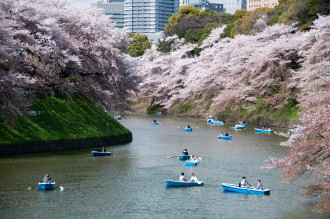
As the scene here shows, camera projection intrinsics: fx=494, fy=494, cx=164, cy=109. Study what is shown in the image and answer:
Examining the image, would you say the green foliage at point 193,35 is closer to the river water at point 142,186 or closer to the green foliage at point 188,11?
the green foliage at point 188,11

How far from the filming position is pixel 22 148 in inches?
1532

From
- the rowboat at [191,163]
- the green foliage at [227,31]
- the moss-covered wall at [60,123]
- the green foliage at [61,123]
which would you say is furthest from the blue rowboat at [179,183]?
the green foliage at [227,31]

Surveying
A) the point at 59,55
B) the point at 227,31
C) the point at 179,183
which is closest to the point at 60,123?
the point at 59,55

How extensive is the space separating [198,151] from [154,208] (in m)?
20.6

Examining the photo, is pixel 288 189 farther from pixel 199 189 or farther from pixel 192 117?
pixel 192 117

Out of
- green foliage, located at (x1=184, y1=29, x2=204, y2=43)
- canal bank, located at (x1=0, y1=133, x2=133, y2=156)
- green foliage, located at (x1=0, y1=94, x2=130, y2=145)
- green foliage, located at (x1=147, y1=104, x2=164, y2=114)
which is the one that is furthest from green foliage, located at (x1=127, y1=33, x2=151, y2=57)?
canal bank, located at (x1=0, y1=133, x2=133, y2=156)

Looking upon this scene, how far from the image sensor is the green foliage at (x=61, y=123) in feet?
130

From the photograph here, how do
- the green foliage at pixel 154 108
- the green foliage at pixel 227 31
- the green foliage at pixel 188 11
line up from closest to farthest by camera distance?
the green foliage at pixel 227 31
the green foliage at pixel 154 108
the green foliage at pixel 188 11

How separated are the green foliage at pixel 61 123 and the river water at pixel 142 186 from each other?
6.07ft

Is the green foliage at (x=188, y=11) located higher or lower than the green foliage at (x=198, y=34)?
higher

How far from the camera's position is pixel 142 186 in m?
30.7

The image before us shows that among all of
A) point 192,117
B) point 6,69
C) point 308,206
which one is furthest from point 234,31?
point 308,206

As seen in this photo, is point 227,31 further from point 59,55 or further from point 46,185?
point 46,185

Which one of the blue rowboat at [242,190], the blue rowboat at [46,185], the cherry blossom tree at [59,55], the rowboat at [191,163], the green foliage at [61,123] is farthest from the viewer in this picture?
the green foliage at [61,123]
